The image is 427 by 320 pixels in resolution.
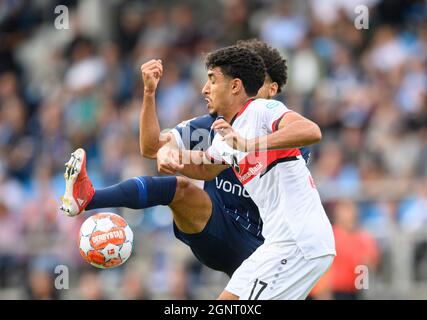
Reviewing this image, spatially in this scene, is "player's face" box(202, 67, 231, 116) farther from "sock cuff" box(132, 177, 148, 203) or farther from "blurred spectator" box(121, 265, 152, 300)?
"blurred spectator" box(121, 265, 152, 300)

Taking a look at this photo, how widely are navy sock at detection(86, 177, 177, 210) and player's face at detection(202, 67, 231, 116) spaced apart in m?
0.80

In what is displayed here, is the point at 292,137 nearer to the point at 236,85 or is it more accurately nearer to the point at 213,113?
the point at 236,85

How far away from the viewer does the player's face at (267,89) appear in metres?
8.48

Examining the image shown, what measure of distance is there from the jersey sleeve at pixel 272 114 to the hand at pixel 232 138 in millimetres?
351

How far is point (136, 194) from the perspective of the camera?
27.6ft

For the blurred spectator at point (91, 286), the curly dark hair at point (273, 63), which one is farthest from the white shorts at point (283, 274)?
the blurred spectator at point (91, 286)

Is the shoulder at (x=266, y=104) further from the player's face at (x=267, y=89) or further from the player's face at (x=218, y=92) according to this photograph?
the player's face at (x=267, y=89)

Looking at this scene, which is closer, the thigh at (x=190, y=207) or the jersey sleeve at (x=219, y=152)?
the jersey sleeve at (x=219, y=152)

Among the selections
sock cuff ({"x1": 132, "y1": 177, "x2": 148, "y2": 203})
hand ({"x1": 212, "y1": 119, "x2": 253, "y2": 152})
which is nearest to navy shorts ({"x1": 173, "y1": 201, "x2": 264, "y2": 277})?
sock cuff ({"x1": 132, "y1": 177, "x2": 148, "y2": 203})

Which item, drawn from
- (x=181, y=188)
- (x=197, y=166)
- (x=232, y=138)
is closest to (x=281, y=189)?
(x=232, y=138)

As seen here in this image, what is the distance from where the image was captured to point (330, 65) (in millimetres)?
14922

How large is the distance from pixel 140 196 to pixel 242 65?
134 cm

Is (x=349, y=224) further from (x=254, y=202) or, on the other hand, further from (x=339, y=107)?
(x=254, y=202)

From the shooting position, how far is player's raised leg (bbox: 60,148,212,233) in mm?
8219
